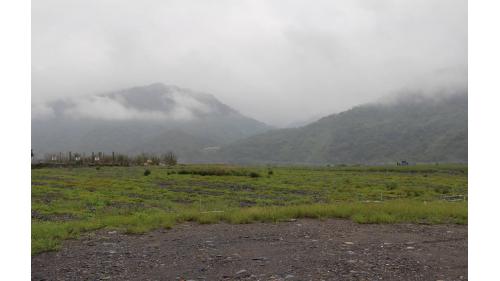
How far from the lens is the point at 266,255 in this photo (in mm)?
10766

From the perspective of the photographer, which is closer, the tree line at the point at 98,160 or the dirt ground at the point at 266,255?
the dirt ground at the point at 266,255

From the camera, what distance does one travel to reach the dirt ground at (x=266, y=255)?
30.1 feet

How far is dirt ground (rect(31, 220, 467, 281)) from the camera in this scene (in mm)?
9180

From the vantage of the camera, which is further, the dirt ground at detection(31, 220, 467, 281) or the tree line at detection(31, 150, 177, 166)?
the tree line at detection(31, 150, 177, 166)

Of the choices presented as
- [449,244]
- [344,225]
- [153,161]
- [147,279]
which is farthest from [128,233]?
[153,161]

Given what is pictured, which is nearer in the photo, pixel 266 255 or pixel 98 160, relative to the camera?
pixel 266 255

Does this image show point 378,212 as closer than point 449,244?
No

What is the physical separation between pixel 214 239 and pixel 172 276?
3.80 meters

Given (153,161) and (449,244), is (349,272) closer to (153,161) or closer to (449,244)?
(449,244)

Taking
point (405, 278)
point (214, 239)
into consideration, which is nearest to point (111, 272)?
point (214, 239)

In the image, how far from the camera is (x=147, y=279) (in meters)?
8.96
